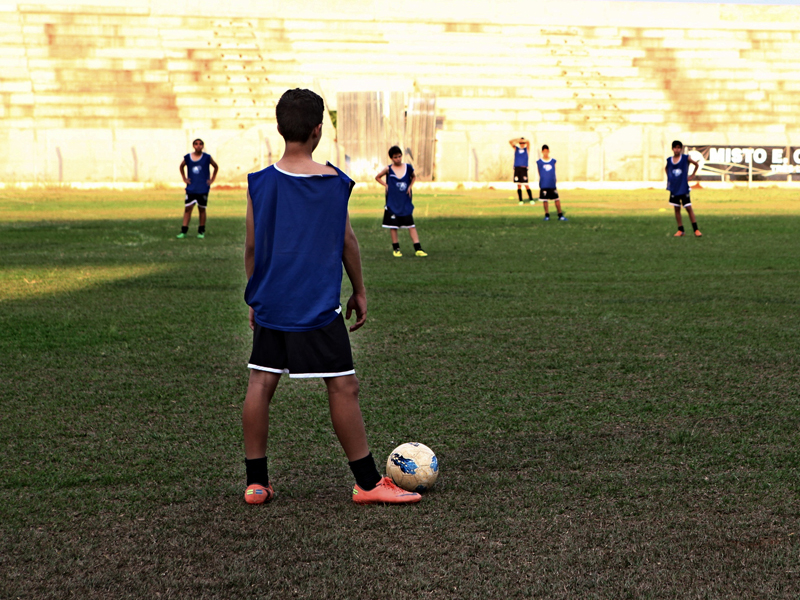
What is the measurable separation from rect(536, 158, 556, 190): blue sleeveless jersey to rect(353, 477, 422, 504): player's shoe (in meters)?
17.7

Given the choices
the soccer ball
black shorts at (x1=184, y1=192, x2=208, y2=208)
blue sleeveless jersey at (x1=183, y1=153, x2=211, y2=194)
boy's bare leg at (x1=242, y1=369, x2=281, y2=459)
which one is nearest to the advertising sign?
blue sleeveless jersey at (x1=183, y1=153, x2=211, y2=194)

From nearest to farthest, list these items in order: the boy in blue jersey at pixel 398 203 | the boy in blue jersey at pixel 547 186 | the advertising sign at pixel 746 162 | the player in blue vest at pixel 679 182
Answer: the boy in blue jersey at pixel 398 203
the player in blue vest at pixel 679 182
the boy in blue jersey at pixel 547 186
the advertising sign at pixel 746 162

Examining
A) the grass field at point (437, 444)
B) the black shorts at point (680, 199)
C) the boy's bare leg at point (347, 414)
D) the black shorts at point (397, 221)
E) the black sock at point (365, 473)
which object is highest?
the black shorts at point (680, 199)

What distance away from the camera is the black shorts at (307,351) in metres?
3.66

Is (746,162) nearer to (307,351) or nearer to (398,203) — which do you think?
(398,203)

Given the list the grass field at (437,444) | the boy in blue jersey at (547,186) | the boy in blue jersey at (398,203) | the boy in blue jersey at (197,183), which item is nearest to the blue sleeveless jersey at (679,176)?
the boy in blue jersey at (547,186)

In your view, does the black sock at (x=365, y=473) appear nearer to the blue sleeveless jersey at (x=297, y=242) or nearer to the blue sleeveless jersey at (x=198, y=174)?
the blue sleeveless jersey at (x=297, y=242)

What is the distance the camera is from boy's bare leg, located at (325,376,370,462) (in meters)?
3.74

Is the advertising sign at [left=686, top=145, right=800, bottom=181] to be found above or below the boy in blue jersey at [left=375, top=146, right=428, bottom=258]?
above

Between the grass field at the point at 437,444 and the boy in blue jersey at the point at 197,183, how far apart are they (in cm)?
604

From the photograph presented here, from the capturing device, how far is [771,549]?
327 cm

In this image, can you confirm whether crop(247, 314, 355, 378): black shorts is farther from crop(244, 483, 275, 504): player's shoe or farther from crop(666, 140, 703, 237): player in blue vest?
crop(666, 140, 703, 237): player in blue vest

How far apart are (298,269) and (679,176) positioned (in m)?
14.3

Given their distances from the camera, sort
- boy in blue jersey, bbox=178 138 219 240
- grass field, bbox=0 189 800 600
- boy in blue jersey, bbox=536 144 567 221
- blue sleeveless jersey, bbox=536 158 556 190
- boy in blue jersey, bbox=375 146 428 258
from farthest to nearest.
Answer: blue sleeveless jersey, bbox=536 158 556 190, boy in blue jersey, bbox=536 144 567 221, boy in blue jersey, bbox=178 138 219 240, boy in blue jersey, bbox=375 146 428 258, grass field, bbox=0 189 800 600
